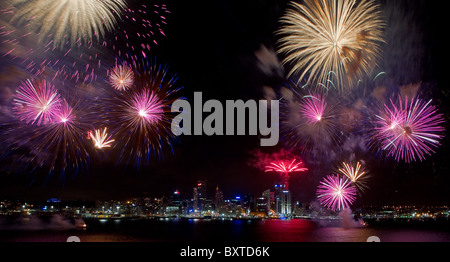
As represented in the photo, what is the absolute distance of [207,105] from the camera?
57.9ft

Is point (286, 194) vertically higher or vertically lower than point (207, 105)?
lower

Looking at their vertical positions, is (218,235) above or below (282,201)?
above

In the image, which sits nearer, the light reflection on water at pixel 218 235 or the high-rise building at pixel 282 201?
the light reflection on water at pixel 218 235

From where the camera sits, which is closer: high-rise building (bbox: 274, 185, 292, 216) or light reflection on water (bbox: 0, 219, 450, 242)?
light reflection on water (bbox: 0, 219, 450, 242)

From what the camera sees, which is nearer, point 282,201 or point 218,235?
point 218,235
